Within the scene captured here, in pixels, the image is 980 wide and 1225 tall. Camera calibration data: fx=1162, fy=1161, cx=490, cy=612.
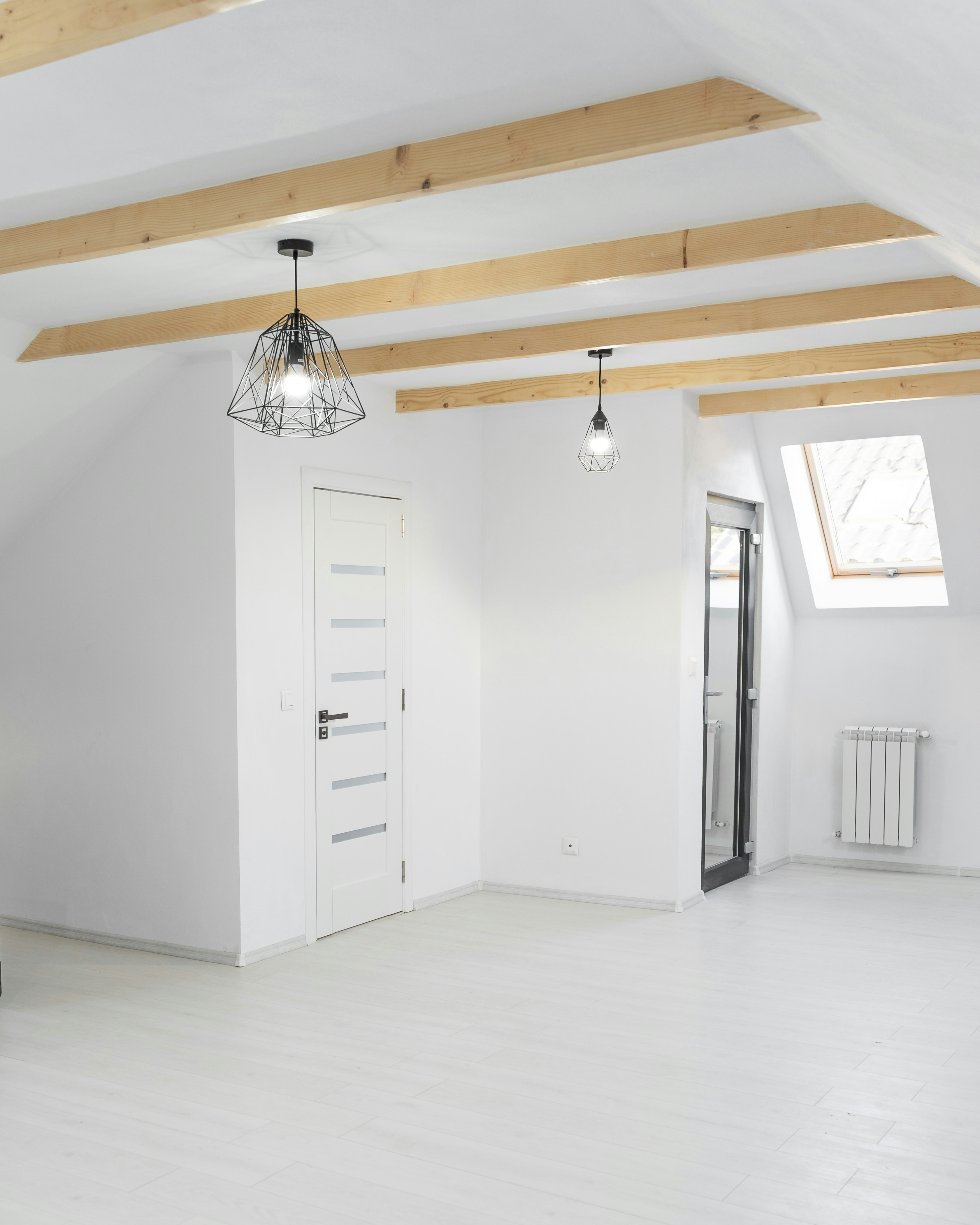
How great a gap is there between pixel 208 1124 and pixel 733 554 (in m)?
4.36

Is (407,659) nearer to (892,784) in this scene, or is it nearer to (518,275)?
(518,275)

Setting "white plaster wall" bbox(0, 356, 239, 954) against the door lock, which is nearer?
"white plaster wall" bbox(0, 356, 239, 954)

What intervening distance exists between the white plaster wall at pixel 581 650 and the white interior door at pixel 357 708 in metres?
0.75

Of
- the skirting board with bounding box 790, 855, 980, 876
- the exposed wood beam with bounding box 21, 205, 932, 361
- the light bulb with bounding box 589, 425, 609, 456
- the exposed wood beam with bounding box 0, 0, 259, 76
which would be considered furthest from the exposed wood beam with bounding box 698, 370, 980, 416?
the exposed wood beam with bounding box 0, 0, 259, 76

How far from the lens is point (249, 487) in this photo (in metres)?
5.07

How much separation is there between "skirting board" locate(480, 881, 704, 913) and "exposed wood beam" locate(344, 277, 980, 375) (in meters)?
2.89

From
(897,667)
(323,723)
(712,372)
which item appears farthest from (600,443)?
(897,667)

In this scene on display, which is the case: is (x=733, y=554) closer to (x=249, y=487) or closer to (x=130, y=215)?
(x=249, y=487)

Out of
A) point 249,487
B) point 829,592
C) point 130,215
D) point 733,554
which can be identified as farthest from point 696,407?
point 130,215

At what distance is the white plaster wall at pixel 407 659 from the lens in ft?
16.7

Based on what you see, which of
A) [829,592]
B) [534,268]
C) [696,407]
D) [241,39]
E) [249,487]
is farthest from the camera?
[829,592]

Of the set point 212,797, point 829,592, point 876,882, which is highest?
point 829,592

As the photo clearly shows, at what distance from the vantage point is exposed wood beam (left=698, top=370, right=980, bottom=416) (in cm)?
540

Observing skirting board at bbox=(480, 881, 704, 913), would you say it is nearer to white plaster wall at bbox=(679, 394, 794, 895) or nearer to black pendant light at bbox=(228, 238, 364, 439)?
white plaster wall at bbox=(679, 394, 794, 895)
